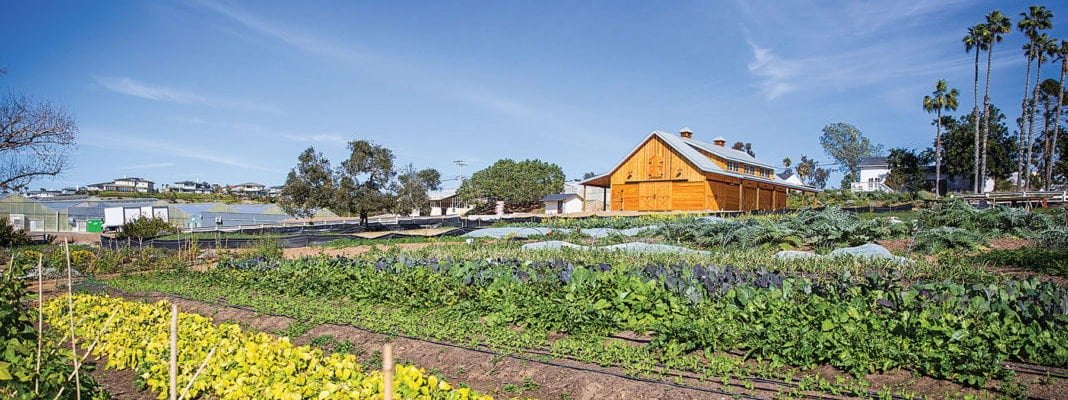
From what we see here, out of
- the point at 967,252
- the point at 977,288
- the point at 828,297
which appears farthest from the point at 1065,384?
the point at 967,252

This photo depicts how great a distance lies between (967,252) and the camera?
10727 mm

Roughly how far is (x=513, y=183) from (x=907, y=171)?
3857 cm

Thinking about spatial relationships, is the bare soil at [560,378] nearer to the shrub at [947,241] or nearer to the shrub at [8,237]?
the shrub at [947,241]

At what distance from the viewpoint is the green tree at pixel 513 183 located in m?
58.0

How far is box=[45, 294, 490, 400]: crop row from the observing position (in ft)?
10.8

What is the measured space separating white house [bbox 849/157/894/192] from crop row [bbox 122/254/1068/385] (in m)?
63.3

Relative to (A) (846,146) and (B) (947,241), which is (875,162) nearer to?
(A) (846,146)

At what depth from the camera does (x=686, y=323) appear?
A: 17.6 ft

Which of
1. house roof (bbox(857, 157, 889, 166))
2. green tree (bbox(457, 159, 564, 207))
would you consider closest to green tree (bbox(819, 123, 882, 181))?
house roof (bbox(857, 157, 889, 166))

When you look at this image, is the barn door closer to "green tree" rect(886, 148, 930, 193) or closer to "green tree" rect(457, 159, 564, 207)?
"green tree" rect(457, 159, 564, 207)

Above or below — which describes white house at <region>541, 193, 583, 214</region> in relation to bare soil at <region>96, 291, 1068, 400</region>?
above

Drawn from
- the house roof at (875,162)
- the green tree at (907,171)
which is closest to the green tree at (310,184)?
the green tree at (907,171)

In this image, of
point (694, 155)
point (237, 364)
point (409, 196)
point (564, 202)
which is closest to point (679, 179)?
point (694, 155)

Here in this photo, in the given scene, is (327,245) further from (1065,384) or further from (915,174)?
(915,174)
